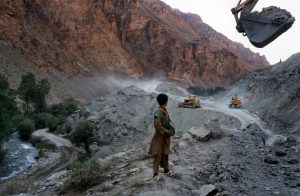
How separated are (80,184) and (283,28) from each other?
6486 millimetres

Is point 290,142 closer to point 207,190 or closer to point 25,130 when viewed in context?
point 207,190

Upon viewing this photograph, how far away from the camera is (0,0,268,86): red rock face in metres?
→ 115

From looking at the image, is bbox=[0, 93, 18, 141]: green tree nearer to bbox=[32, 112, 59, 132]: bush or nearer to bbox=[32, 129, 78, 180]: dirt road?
bbox=[32, 129, 78, 180]: dirt road

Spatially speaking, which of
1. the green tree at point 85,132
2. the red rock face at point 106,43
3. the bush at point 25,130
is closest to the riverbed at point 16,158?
the bush at point 25,130

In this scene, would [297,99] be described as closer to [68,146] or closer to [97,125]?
[97,125]

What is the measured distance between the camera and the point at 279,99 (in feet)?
123

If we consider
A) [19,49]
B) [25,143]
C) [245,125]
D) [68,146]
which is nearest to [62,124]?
[25,143]

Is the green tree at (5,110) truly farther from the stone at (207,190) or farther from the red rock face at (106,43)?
the red rock face at (106,43)

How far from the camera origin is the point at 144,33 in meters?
153

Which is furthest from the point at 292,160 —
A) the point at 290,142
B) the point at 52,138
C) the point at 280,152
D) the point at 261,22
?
the point at 52,138

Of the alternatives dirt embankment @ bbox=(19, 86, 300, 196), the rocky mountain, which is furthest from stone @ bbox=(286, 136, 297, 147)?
the rocky mountain

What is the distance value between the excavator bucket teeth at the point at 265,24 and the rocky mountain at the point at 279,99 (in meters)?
14.5

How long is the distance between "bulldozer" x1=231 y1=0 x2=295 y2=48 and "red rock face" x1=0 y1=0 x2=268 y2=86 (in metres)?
102

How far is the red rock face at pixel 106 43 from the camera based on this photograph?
11456cm
